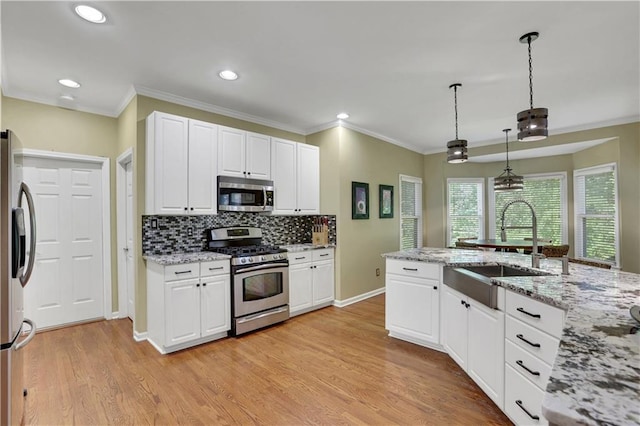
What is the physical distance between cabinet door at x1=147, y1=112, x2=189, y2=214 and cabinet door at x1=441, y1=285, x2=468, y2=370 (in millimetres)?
2772

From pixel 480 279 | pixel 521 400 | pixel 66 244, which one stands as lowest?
pixel 521 400

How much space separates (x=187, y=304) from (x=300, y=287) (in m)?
1.49

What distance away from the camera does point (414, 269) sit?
310cm

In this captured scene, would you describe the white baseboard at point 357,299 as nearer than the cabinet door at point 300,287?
No

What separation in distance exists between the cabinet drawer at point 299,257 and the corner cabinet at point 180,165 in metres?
1.15

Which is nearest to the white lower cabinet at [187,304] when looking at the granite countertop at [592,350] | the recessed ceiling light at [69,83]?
the recessed ceiling light at [69,83]

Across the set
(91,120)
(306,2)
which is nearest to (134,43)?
(306,2)

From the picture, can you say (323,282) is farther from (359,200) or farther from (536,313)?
(536,313)

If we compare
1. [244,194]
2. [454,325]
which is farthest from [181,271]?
[454,325]

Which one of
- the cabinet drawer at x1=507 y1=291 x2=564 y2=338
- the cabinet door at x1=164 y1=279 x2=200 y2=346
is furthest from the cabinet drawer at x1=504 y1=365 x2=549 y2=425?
the cabinet door at x1=164 y1=279 x2=200 y2=346

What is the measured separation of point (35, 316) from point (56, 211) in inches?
47.4

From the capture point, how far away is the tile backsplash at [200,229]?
337 centimetres

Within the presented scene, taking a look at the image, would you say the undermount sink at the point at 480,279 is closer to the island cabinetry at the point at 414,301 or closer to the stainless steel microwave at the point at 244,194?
the island cabinetry at the point at 414,301

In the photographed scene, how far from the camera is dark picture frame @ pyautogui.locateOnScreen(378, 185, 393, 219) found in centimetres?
532
